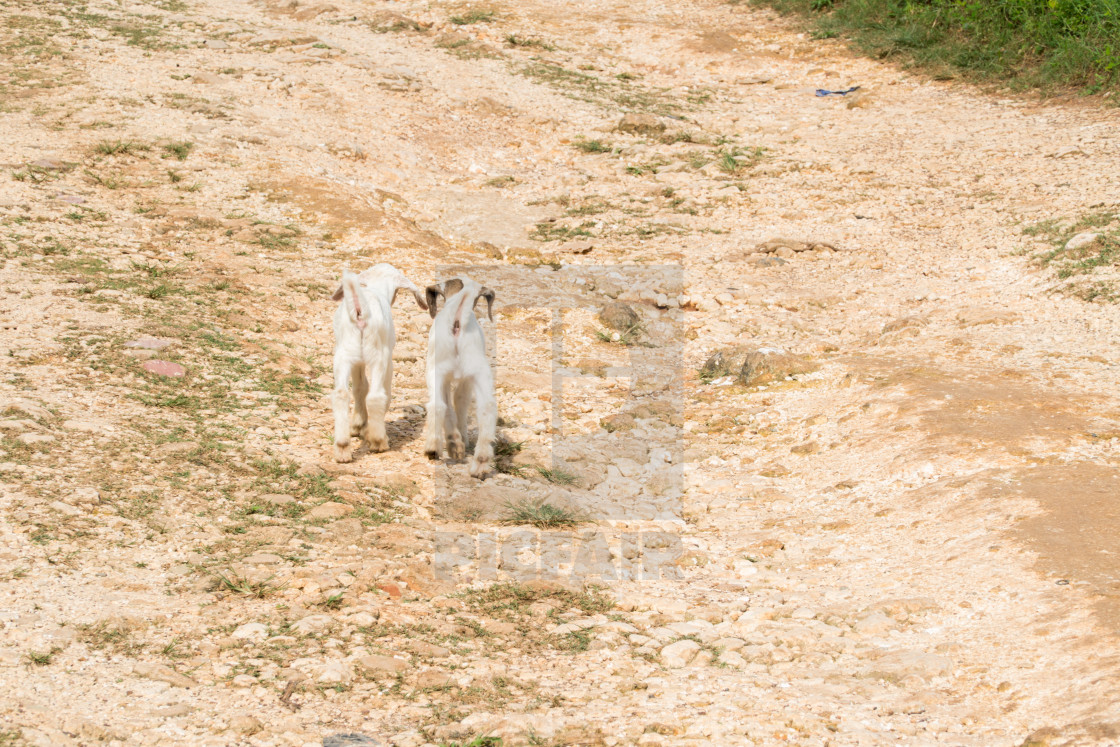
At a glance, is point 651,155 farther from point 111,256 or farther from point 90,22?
point 90,22

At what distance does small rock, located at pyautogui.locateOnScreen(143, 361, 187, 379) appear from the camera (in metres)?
6.44

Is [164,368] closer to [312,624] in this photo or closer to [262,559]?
[262,559]

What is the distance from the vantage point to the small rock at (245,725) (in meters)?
3.57

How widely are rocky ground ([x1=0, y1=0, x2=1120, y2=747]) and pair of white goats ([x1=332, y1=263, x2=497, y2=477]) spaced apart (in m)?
0.20

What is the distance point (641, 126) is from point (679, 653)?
9.10 meters

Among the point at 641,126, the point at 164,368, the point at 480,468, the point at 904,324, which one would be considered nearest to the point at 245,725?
the point at 480,468

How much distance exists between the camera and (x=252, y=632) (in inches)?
165

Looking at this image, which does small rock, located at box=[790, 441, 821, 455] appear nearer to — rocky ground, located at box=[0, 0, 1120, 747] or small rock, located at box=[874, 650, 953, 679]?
rocky ground, located at box=[0, 0, 1120, 747]

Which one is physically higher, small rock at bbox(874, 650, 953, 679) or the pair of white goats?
the pair of white goats

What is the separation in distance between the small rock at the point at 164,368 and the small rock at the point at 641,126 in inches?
289

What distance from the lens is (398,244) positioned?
9.24 m

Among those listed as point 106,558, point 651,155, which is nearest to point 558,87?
point 651,155

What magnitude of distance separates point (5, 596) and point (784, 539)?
12.1 ft

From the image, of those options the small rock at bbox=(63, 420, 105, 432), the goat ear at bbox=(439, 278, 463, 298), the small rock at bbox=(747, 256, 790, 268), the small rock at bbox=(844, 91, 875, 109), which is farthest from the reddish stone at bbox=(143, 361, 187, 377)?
the small rock at bbox=(844, 91, 875, 109)
